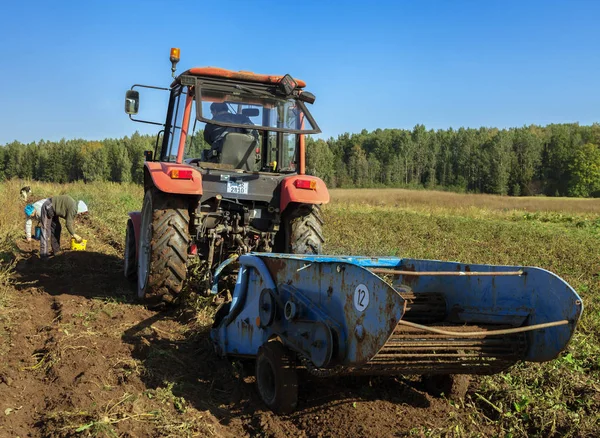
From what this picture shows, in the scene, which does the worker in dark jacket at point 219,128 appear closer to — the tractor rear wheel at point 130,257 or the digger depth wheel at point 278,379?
the tractor rear wheel at point 130,257

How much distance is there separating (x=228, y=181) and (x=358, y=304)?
3157mm

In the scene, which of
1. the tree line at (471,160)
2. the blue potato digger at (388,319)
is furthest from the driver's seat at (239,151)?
the tree line at (471,160)

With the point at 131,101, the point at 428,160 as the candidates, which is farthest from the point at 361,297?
the point at 428,160

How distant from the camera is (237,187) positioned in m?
5.89

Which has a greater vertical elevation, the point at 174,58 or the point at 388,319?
the point at 174,58

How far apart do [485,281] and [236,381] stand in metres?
1.93

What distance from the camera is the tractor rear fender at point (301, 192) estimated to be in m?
5.80

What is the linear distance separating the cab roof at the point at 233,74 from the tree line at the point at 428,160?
49.4 metres

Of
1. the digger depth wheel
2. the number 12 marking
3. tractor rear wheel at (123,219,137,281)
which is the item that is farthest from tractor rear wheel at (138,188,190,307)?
the number 12 marking

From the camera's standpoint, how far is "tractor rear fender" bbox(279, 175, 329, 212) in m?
5.80

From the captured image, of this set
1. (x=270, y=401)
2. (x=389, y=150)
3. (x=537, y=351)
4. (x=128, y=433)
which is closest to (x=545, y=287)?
(x=537, y=351)

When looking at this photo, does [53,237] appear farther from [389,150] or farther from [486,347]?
[389,150]

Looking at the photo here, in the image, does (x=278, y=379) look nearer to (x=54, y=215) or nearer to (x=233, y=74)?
(x=233, y=74)

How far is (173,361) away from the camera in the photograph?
4.44 meters
